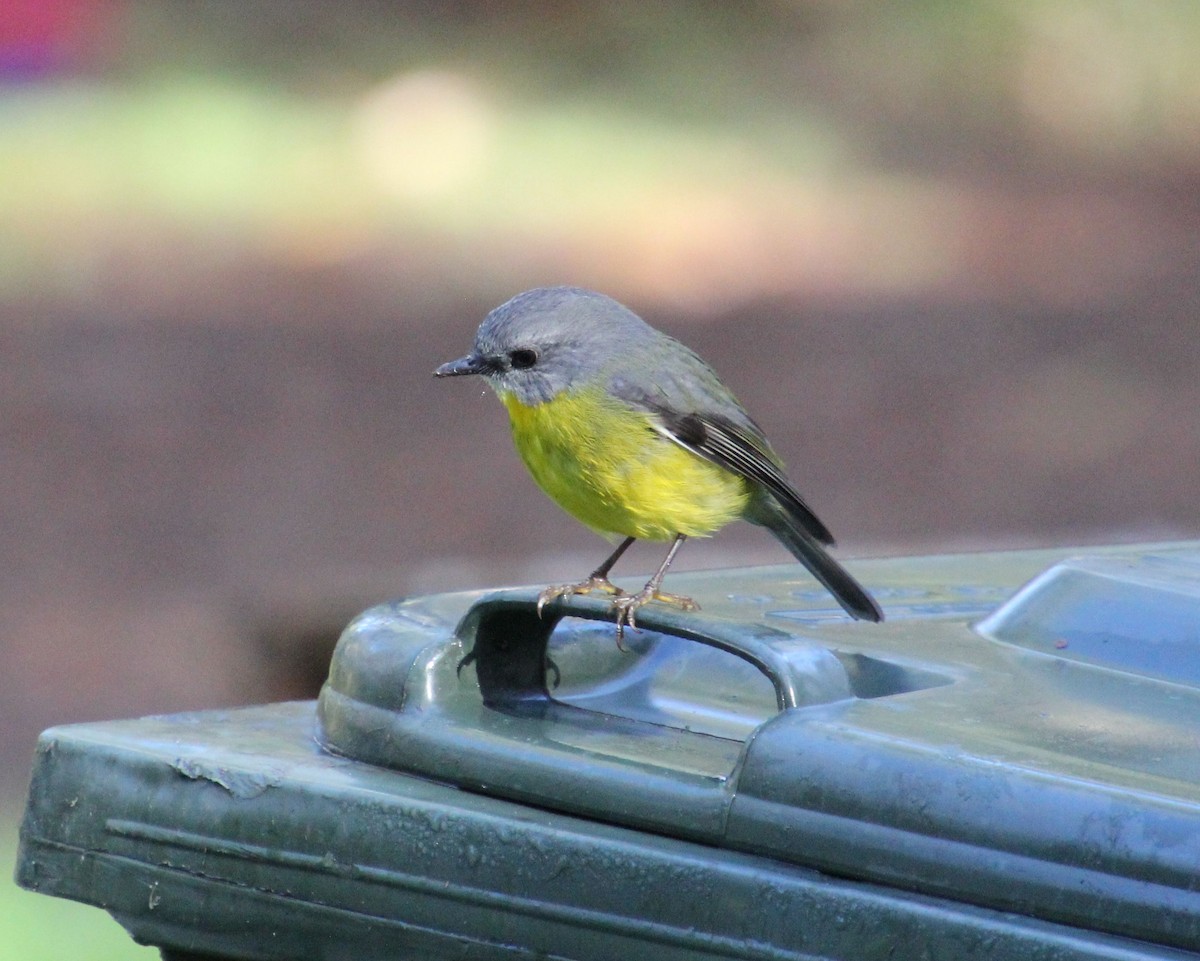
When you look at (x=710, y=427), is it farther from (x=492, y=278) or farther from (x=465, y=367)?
(x=492, y=278)

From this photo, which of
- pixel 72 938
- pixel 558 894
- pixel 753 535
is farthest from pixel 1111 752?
pixel 753 535

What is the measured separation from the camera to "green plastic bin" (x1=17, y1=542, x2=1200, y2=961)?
1980 millimetres

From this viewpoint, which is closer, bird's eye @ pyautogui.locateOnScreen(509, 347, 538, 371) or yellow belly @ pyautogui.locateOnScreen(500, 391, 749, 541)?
yellow belly @ pyautogui.locateOnScreen(500, 391, 749, 541)

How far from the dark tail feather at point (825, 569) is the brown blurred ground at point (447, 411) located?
3.63 metres

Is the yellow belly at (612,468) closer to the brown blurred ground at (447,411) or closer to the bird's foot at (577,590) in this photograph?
the bird's foot at (577,590)

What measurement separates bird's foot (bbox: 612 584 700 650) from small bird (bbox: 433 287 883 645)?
64 centimetres

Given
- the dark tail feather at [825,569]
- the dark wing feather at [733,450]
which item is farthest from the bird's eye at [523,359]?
the dark tail feather at [825,569]

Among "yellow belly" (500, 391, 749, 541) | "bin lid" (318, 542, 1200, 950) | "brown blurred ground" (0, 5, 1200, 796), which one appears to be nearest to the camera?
"bin lid" (318, 542, 1200, 950)

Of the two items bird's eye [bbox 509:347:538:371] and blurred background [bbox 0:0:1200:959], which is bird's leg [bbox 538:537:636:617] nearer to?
bird's eye [bbox 509:347:538:371]

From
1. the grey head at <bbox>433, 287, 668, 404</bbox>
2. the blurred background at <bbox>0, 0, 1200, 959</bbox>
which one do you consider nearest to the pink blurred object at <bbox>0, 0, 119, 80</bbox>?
the blurred background at <bbox>0, 0, 1200, 959</bbox>

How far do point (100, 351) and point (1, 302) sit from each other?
72cm

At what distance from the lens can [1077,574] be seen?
2.78 metres

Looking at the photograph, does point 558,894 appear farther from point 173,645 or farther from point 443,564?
point 443,564

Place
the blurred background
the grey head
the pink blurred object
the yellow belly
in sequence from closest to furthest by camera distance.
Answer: the yellow belly → the grey head → the blurred background → the pink blurred object
